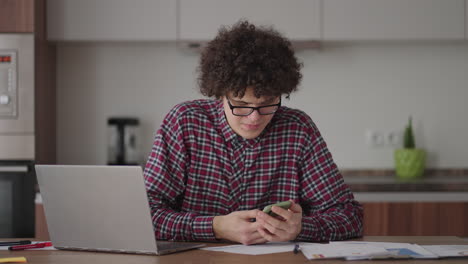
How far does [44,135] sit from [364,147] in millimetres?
1746

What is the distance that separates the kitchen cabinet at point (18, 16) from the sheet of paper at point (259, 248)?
6.28ft

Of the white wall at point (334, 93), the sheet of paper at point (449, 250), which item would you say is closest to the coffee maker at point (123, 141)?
the white wall at point (334, 93)

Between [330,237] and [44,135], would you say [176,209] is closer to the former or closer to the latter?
[330,237]

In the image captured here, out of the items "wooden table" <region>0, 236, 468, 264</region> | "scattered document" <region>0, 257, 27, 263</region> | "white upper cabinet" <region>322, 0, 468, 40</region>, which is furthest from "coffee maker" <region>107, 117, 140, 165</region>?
"scattered document" <region>0, 257, 27, 263</region>

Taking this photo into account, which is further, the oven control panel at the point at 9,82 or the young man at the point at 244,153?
the oven control panel at the point at 9,82

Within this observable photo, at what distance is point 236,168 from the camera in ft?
6.42

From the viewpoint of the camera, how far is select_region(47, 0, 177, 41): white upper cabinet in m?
3.23

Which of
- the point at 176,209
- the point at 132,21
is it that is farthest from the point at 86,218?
the point at 132,21

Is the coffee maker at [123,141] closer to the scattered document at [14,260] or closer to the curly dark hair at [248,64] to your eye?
the curly dark hair at [248,64]

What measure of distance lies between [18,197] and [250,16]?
145 centimetres

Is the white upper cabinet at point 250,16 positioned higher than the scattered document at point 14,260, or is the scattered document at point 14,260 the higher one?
the white upper cabinet at point 250,16

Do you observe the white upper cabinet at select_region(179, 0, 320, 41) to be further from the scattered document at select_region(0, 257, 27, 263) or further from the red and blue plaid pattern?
the scattered document at select_region(0, 257, 27, 263)

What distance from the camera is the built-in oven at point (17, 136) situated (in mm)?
3021

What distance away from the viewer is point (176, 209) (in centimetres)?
198
